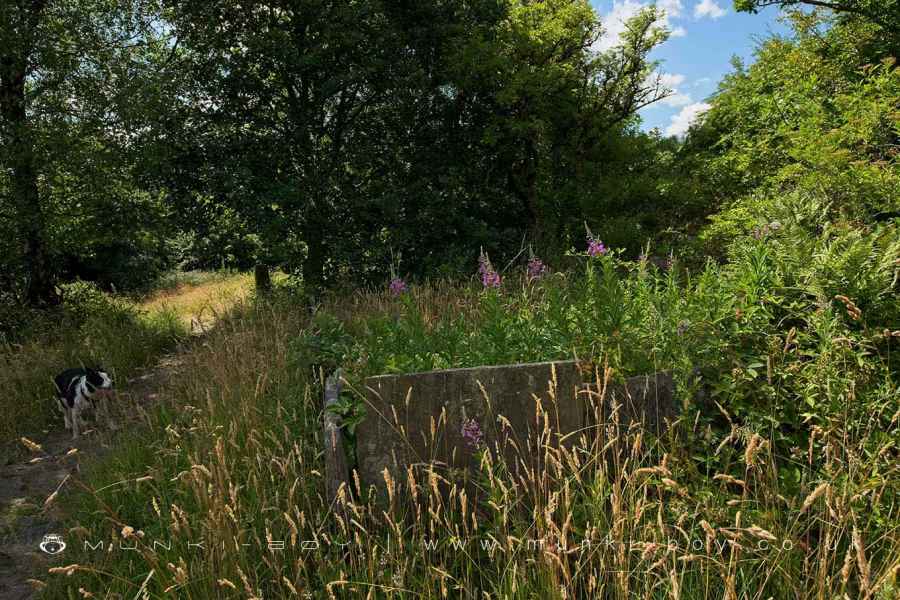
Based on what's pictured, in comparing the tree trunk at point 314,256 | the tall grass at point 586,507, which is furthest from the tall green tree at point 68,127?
the tall grass at point 586,507

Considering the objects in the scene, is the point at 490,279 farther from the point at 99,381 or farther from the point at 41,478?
the point at 41,478

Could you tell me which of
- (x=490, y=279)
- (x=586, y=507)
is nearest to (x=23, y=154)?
(x=490, y=279)

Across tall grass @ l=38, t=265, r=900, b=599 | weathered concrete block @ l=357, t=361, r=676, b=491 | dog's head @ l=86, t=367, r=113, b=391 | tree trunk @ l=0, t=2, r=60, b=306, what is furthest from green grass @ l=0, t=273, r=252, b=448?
weathered concrete block @ l=357, t=361, r=676, b=491

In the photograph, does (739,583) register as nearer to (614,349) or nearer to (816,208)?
(614,349)

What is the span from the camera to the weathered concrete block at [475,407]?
299cm

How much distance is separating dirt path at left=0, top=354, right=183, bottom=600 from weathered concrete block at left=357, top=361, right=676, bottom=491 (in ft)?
4.83

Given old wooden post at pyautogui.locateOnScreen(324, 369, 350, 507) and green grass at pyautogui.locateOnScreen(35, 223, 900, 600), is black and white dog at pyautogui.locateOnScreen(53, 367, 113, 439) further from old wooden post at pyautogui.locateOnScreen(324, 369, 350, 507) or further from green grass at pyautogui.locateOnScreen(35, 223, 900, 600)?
old wooden post at pyautogui.locateOnScreen(324, 369, 350, 507)

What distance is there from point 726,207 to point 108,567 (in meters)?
9.58

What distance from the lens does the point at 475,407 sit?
304 centimetres

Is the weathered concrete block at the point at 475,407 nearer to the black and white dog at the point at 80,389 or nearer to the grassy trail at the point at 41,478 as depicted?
the grassy trail at the point at 41,478

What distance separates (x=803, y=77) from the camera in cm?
797

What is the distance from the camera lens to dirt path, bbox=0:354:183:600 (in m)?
3.48

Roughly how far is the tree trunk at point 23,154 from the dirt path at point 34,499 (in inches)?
178

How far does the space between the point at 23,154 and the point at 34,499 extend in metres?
6.28
